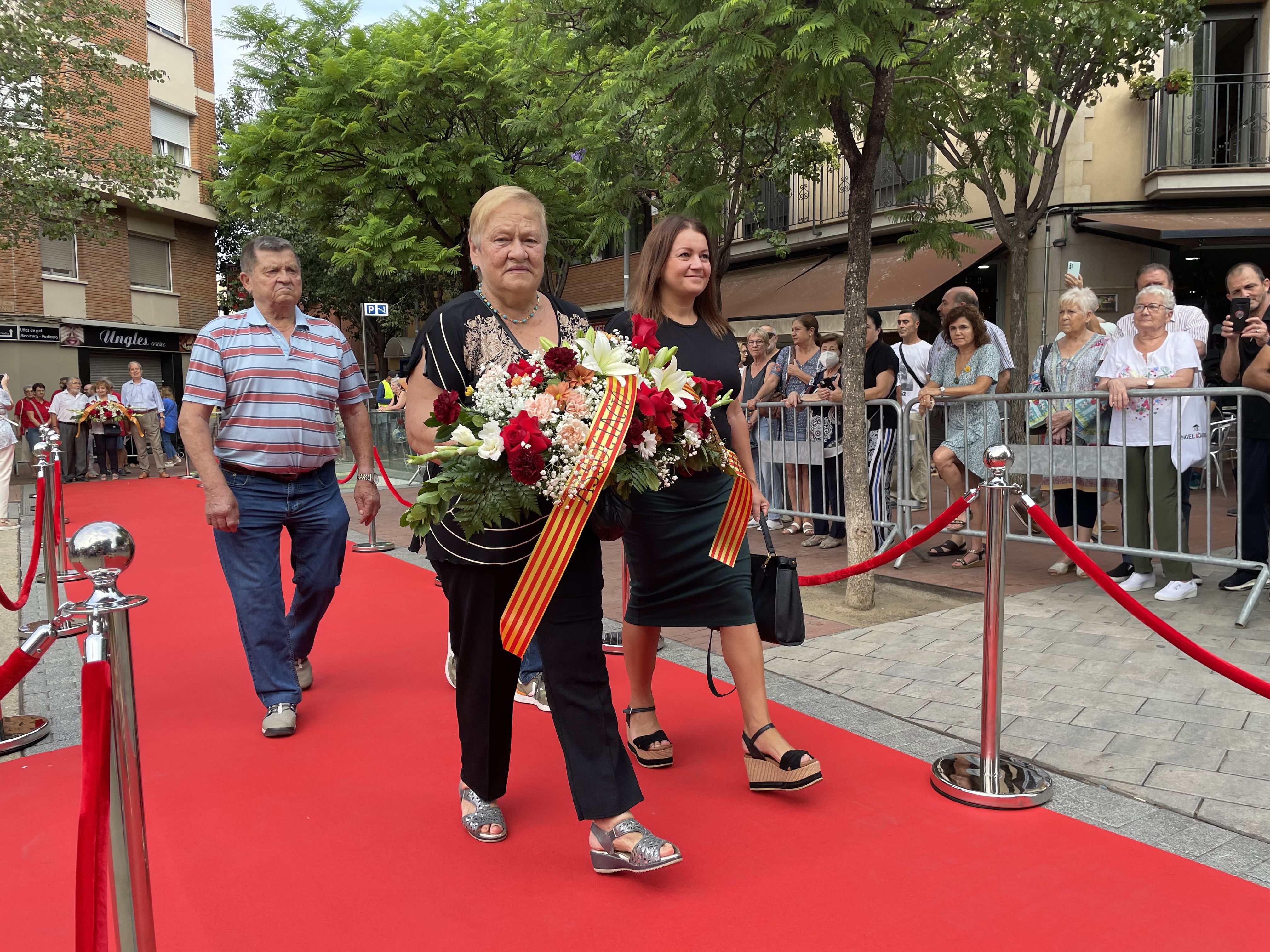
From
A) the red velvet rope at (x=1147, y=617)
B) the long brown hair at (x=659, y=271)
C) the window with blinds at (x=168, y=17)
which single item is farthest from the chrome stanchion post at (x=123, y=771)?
the window with blinds at (x=168, y=17)

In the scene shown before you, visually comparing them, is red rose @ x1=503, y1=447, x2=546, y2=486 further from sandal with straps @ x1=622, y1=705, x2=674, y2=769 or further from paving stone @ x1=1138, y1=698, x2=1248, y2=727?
paving stone @ x1=1138, y1=698, x2=1248, y2=727

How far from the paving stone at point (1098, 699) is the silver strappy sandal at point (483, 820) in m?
2.62

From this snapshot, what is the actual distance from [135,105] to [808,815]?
2963 cm

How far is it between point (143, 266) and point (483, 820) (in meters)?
28.9

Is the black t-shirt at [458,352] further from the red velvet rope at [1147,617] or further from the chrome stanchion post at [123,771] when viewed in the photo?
the red velvet rope at [1147,617]

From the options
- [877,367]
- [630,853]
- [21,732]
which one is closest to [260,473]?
[21,732]

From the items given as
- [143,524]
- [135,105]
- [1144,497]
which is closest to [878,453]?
[1144,497]

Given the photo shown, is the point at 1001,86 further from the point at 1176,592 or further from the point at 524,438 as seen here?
the point at 524,438

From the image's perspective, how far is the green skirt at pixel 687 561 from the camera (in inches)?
139

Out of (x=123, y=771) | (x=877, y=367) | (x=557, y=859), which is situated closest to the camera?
(x=123, y=771)

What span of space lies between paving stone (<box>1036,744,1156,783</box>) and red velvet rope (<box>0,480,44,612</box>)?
439 centimetres

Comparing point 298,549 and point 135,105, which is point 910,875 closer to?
point 298,549

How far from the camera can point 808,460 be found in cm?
815

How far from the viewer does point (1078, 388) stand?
6.96 metres
